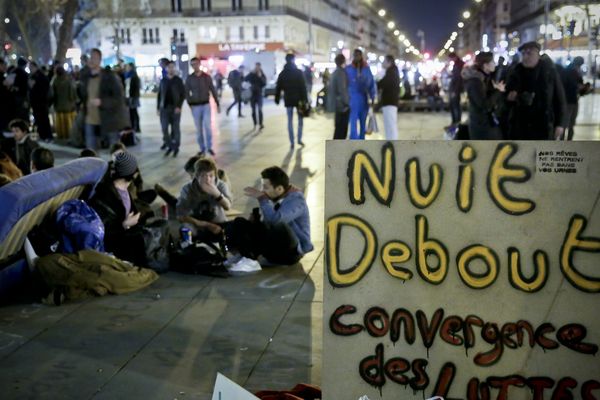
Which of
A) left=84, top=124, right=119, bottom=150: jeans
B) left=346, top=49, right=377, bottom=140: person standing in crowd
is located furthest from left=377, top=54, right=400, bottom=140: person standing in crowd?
left=84, top=124, right=119, bottom=150: jeans

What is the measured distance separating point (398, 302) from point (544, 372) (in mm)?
653

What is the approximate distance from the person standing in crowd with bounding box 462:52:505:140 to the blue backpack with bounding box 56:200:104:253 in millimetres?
5224

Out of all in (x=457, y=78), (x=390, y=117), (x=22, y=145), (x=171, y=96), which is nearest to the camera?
(x=22, y=145)

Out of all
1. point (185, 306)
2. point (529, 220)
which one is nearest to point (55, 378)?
point (185, 306)

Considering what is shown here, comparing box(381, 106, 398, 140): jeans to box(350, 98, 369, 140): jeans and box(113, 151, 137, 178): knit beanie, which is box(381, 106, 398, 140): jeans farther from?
box(113, 151, 137, 178): knit beanie

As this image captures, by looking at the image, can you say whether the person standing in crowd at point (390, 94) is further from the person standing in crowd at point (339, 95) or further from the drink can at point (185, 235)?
the drink can at point (185, 235)

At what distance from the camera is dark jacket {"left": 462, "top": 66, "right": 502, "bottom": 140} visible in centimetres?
905

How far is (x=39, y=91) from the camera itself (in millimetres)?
17156

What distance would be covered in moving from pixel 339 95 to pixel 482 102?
4.63 m

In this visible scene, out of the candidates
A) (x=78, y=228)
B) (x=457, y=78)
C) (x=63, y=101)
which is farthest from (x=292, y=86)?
(x=78, y=228)

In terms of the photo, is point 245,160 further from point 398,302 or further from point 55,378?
point 398,302

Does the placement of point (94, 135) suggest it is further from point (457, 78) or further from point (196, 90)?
point (457, 78)

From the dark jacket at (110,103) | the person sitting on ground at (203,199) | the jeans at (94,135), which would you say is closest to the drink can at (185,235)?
the person sitting on ground at (203,199)

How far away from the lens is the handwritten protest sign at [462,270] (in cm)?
281
